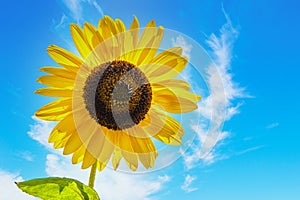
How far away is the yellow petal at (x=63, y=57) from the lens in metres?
3.10

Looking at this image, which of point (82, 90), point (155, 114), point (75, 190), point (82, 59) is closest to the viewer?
point (75, 190)

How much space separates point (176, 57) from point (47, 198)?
172 cm

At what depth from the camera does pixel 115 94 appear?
333cm

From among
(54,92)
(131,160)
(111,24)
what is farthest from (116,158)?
(111,24)

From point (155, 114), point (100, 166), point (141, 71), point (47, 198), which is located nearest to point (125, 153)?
point (100, 166)

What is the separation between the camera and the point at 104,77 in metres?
3.37

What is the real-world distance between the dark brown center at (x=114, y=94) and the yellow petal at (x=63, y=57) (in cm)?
25

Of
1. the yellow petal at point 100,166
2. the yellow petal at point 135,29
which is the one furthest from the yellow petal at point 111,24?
the yellow petal at point 100,166

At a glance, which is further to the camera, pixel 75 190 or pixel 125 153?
pixel 125 153

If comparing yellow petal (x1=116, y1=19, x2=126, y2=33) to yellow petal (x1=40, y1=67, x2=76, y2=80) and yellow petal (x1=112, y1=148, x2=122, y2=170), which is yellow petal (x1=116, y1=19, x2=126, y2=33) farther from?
yellow petal (x1=112, y1=148, x2=122, y2=170)

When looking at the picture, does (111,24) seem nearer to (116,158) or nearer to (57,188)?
(116,158)

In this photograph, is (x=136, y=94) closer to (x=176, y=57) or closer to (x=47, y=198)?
(x=176, y=57)

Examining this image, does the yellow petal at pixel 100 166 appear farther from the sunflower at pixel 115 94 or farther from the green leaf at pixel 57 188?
the green leaf at pixel 57 188

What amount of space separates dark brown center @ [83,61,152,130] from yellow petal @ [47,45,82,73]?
0.81ft
